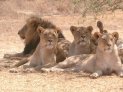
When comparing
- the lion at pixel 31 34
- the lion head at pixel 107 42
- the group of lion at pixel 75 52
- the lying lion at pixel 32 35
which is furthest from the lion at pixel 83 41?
the lion head at pixel 107 42

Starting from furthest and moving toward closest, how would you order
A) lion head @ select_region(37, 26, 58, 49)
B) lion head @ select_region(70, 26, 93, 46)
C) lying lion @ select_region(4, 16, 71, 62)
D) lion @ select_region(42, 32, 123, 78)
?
lying lion @ select_region(4, 16, 71, 62) < lion head @ select_region(70, 26, 93, 46) < lion head @ select_region(37, 26, 58, 49) < lion @ select_region(42, 32, 123, 78)

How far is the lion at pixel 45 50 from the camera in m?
9.92

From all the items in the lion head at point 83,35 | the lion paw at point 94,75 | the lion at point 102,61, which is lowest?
the lion paw at point 94,75

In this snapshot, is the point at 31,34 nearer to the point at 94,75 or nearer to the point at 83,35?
the point at 83,35

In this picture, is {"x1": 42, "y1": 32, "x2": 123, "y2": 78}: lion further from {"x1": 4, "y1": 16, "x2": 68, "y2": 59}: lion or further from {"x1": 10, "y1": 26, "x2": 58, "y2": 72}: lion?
{"x1": 4, "y1": 16, "x2": 68, "y2": 59}: lion

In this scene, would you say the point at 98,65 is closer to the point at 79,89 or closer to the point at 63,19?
the point at 79,89

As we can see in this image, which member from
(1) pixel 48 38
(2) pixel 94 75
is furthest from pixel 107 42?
(1) pixel 48 38

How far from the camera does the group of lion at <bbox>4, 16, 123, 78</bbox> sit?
9188mm

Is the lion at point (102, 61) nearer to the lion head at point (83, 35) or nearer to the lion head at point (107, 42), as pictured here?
the lion head at point (107, 42)

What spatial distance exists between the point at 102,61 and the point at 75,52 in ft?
5.97

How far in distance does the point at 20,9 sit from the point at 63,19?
11.0 feet

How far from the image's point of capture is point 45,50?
33.1 ft

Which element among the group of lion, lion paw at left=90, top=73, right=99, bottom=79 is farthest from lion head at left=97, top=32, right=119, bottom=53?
lion paw at left=90, top=73, right=99, bottom=79

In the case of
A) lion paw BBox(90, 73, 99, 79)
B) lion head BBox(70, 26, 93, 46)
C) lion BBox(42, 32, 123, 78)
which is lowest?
lion paw BBox(90, 73, 99, 79)
